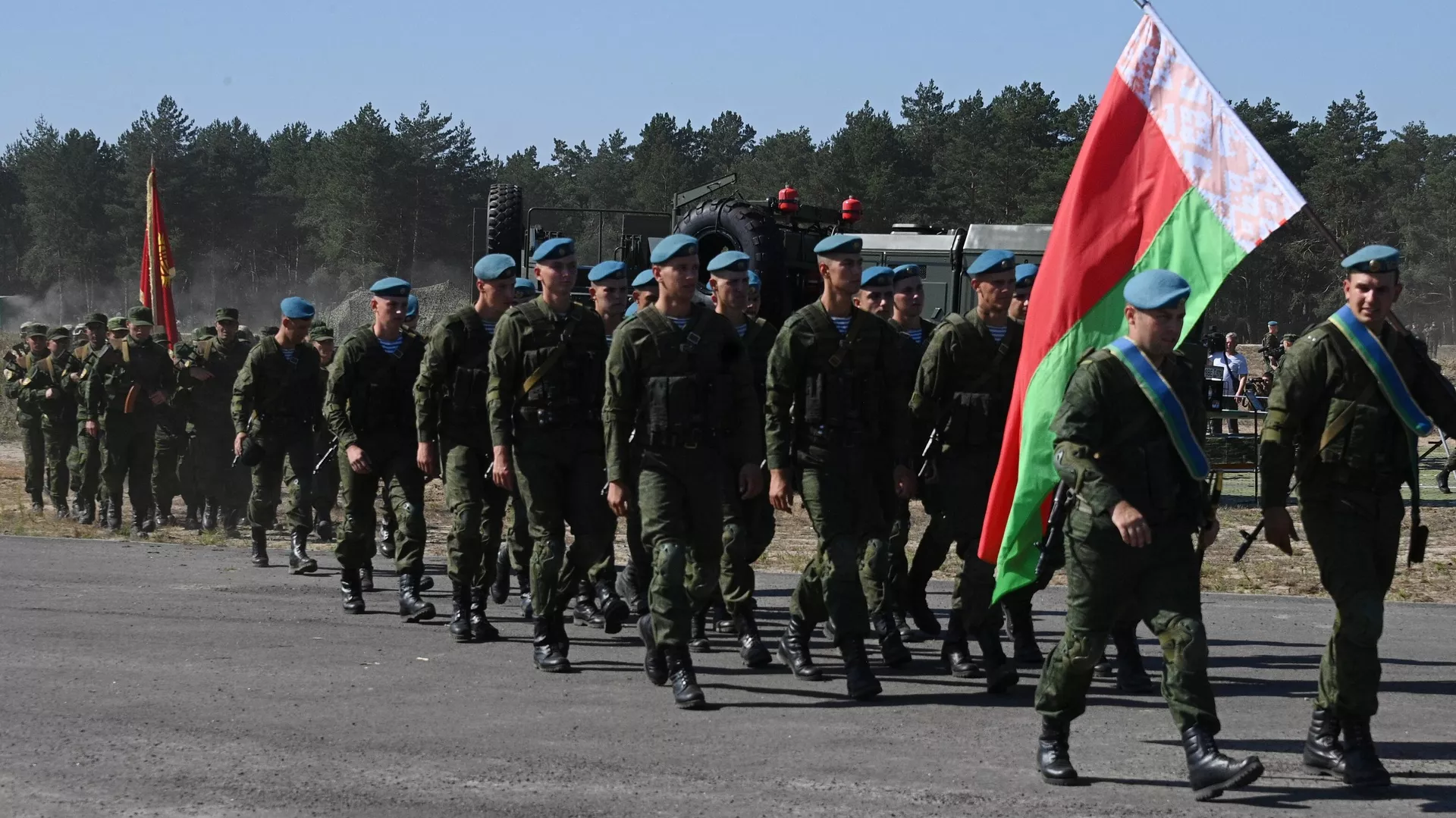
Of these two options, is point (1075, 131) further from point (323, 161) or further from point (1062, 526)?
point (1062, 526)

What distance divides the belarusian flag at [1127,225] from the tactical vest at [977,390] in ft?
3.91

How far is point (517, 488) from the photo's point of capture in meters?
9.20

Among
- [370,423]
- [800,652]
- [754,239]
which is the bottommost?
[800,652]

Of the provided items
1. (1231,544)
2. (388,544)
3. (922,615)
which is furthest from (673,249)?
(1231,544)

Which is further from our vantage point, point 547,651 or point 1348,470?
point 547,651

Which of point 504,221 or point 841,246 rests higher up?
point 504,221

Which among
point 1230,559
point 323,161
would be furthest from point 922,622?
point 323,161

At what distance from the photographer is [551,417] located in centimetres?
855

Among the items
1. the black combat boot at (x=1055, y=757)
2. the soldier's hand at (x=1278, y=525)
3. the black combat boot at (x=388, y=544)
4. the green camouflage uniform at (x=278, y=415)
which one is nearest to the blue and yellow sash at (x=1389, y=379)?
the soldier's hand at (x=1278, y=525)

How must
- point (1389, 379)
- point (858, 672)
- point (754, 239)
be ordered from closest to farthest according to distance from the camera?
point (1389, 379)
point (858, 672)
point (754, 239)

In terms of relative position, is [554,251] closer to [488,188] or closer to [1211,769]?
[1211,769]

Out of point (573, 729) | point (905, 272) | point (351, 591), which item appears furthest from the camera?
point (351, 591)

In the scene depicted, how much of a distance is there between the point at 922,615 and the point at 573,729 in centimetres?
335

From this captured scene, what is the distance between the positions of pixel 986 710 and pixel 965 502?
4.16 feet
